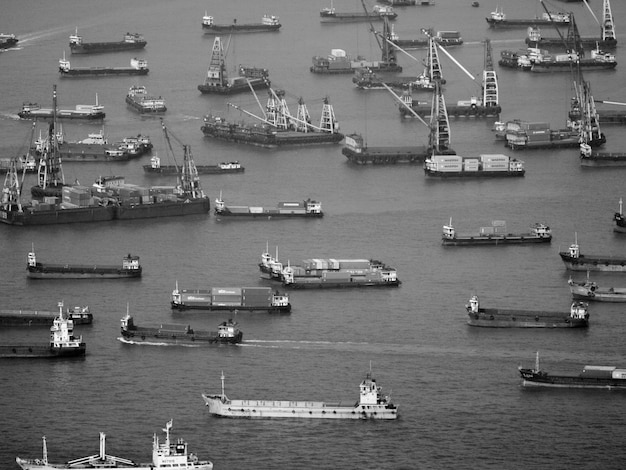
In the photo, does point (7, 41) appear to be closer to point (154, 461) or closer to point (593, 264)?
point (593, 264)

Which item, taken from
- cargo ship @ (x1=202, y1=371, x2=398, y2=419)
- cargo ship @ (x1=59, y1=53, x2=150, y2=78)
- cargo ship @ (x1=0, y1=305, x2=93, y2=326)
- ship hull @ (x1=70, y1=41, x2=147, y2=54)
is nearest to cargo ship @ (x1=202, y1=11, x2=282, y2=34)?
ship hull @ (x1=70, y1=41, x2=147, y2=54)

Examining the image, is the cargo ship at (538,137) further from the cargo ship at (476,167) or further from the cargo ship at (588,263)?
the cargo ship at (588,263)

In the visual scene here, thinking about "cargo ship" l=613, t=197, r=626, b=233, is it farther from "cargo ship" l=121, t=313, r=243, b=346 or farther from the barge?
the barge

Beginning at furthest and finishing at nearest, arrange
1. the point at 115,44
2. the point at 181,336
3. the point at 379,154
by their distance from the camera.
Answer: the point at 115,44 → the point at 379,154 → the point at 181,336

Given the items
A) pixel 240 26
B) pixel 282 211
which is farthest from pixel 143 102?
pixel 240 26

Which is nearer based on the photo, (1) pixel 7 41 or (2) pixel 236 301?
(2) pixel 236 301

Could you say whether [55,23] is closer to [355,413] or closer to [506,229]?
[506,229]
